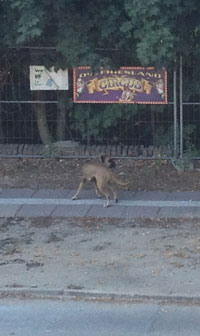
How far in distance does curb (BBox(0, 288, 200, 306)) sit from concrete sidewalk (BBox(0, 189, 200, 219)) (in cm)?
278

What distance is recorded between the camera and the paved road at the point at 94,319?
7.10m

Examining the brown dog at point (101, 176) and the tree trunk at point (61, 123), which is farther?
the tree trunk at point (61, 123)

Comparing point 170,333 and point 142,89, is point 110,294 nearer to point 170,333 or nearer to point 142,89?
point 170,333

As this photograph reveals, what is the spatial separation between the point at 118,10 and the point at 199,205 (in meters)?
3.07

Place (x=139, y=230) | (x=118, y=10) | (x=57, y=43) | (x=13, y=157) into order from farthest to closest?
(x=13, y=157) → (x=57, y=43) → (x=118, y=10) → (x=139, y=230)

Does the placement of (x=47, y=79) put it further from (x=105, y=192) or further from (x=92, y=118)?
(x=105, y=192)

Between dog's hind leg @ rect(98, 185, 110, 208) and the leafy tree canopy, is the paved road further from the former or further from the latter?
the leafy tree canopy

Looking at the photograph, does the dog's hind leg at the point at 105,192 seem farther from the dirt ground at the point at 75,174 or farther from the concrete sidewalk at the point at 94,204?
the dirt ground at the point at 75,174

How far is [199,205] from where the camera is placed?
36.7 ft

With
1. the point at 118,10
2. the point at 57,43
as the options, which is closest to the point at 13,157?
the point at 57,43

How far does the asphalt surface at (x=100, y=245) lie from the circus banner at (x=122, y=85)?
2291mm

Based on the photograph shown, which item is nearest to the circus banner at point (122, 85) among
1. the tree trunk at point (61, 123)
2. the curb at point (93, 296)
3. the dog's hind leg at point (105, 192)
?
the tree trunk at point (61, 123)

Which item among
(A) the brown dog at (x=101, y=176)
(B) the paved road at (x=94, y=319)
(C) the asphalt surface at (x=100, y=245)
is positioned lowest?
(B) the paved road at (x=94, y=319)

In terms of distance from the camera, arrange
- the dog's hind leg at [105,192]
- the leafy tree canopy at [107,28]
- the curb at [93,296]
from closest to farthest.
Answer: the curb at [93,296] < the dog's hind leg at [105,192] < the leafy tree canopy at [107,28]
